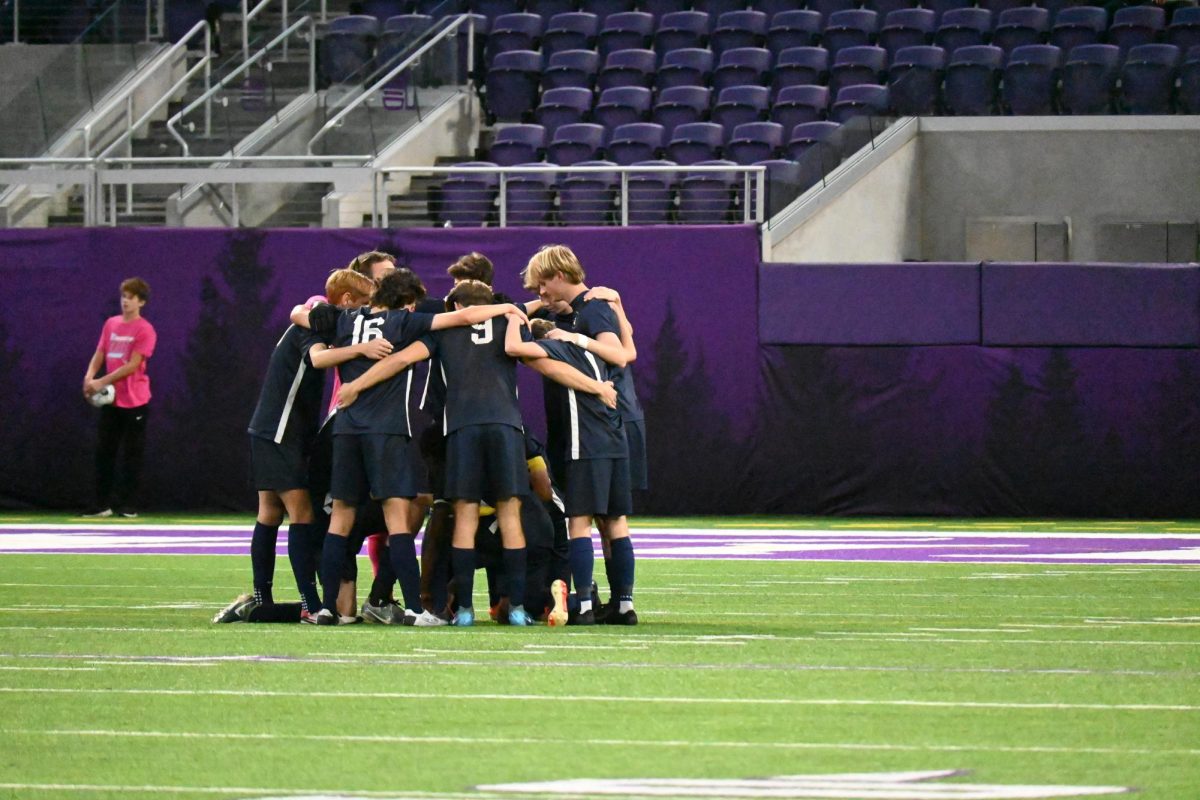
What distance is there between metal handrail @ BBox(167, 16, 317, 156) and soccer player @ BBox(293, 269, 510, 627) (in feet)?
43.0

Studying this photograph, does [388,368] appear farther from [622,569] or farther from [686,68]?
[686,68]

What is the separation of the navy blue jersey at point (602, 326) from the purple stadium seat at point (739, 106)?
13.2 metres

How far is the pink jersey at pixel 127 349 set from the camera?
61.0ft

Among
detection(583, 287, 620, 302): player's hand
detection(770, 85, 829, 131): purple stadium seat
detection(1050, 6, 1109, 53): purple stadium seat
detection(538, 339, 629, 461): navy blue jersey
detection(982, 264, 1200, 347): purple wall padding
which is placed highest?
detection(1050, 6, 1109, 53): purple stadium seat

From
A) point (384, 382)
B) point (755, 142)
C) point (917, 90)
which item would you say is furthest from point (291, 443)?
point (917, 90)

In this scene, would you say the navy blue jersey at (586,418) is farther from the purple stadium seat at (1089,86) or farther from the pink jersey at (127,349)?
the purple stadium seat at (1089,86)

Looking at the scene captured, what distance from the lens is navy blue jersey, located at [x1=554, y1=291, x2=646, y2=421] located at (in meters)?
9.96

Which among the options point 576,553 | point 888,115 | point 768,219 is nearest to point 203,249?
point 768,219

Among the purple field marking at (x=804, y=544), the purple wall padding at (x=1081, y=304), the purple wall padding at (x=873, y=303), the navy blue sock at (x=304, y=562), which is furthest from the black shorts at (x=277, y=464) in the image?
the purple wall padding at (x=1081, y=304)

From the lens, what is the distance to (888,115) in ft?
72.3

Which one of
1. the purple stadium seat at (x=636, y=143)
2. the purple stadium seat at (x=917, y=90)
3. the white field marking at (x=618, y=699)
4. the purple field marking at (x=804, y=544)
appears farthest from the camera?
the purple stadium seat at (x=636, y=143)

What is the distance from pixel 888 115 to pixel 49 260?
856 centimetres

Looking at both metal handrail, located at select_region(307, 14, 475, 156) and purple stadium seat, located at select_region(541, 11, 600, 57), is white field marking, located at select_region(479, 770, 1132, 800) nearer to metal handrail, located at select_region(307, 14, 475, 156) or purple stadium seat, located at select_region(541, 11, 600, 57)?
metal handrail, located at select_region(307, 14, 475, 156)

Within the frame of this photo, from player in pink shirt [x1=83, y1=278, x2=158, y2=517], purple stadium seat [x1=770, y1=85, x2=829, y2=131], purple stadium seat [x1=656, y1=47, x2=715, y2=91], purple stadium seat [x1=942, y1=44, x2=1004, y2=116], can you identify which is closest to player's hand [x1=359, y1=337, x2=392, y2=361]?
player in pink shirt [x1=83, y1=278, x2=158, y2=517]
